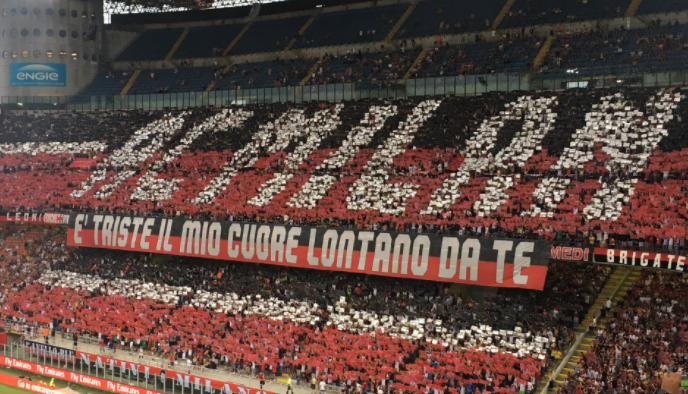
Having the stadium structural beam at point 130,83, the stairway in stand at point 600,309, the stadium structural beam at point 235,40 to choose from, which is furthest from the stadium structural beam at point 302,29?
the stairway in stand at point 600,309

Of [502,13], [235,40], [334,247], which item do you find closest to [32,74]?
[235,40]

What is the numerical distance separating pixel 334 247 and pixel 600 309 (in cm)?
1424

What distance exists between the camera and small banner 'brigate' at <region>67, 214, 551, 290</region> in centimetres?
3616

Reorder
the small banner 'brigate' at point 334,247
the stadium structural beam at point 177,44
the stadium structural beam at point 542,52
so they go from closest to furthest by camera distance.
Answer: the small banner 'brigate' at point 334,247
the stadium structural beam at point 542,52
the stadium structural beam at point 177,44

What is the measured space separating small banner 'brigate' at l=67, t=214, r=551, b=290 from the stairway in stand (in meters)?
2.55

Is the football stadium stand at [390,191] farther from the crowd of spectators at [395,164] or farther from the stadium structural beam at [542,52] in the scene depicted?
the stadium structural beam at [542,52]

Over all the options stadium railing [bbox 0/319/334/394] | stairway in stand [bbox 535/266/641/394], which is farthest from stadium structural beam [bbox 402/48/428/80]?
stadium railing [bbox 0/319/334/394]

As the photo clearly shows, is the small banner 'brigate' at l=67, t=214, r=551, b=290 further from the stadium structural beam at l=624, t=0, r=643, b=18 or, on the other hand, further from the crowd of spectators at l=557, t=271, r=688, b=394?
the stadium structural beam at l=624, t=0, r=643, b=18

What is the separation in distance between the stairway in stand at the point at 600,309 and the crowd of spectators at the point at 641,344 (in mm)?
552

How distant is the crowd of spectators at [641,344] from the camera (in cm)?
2883

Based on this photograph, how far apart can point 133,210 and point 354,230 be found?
58.7 ft

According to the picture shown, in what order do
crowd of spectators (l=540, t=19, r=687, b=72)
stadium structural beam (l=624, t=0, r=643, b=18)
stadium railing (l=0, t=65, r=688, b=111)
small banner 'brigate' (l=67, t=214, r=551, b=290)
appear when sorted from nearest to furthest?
small banner 'brigate' (l=67, t=214, r=551, b=290) < stadium railing (l=0, t=65, r=688, b=111) < crowd of spectators (l=540, t=19, r=687, b=72) < stadium structural beam (l=624, t=0, r=643, b=18)

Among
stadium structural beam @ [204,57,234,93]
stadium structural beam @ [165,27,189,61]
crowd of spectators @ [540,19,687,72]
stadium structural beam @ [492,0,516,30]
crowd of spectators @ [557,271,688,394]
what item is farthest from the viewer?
stadium structural beam @ [165,27,189,61]

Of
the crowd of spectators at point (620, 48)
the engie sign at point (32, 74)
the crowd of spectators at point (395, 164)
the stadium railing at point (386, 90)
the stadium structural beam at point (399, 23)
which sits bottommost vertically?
the crowd of spectators at point (395, 164)
